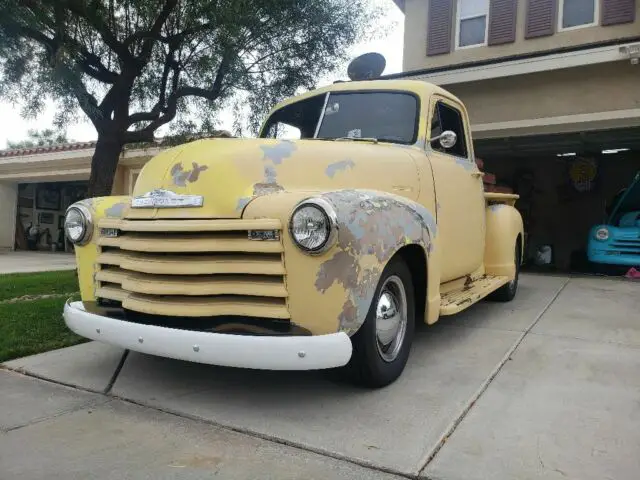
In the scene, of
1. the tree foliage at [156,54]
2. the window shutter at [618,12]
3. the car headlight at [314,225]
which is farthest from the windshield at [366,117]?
the window shutter at [618,12]

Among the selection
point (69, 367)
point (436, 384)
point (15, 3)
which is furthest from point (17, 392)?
point (15, 3)

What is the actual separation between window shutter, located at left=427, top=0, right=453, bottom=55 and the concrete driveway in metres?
8.23

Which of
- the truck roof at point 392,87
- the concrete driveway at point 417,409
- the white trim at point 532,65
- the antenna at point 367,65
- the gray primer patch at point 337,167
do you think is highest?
the white trim at point 532,65

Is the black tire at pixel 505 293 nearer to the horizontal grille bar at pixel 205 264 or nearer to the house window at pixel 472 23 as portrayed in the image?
the horizontal grille bar at pixel 205 264

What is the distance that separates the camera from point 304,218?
8.36 ft

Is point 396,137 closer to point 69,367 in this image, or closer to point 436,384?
point 436,384

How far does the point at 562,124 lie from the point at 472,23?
3647 millimetres

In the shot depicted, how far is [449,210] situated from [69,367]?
9.77ft

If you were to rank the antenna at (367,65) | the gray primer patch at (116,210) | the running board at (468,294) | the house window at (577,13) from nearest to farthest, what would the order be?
1. the gray primer patch at (116,210)
2. the running board at (468,294)
3. the antenna at (367,65)
4. the house window at (577,13)

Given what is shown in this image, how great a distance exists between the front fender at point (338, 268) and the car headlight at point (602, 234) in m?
7.69

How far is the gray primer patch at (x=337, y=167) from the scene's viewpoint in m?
3.17

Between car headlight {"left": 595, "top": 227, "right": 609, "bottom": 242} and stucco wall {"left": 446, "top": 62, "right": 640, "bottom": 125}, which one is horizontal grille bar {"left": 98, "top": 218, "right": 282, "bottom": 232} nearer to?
stucco wall {"left": 446, "top": 62, "right": 640, "bottom": 125}

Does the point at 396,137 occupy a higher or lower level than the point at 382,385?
higher

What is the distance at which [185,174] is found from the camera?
3033mm
